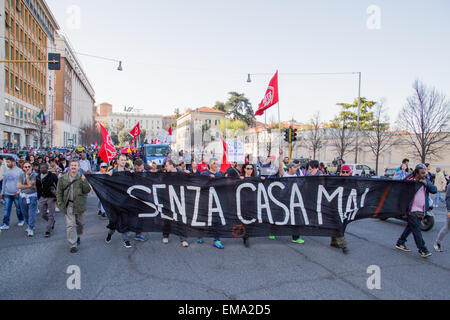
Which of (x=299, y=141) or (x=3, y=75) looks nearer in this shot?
(x=3, y=75)

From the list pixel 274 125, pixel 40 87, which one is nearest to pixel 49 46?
pixel 40 87

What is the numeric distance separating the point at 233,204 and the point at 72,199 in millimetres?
3074

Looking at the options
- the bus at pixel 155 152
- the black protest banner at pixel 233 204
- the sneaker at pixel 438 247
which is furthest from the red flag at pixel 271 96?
the bus at pixel 155 152

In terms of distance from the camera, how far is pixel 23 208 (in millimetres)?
7340

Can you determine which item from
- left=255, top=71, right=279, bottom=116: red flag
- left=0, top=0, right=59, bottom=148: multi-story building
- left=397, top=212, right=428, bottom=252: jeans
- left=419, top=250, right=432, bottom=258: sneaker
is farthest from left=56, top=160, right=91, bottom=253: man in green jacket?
left=0, top=0, right=59, bottom=148: multi-story building

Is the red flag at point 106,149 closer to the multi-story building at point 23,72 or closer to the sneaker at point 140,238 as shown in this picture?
the sneaker at point 140,238

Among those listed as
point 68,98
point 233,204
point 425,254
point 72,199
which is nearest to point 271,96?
point 233,204

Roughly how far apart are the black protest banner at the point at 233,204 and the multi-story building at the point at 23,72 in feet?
99.2

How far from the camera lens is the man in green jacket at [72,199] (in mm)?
5812

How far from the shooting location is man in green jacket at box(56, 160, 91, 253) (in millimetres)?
5812

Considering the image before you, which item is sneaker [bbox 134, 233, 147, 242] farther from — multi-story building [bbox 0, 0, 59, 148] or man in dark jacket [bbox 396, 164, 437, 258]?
multi-story building [bbox 0, 0, 59, 148]

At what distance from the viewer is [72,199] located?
5.90 m
